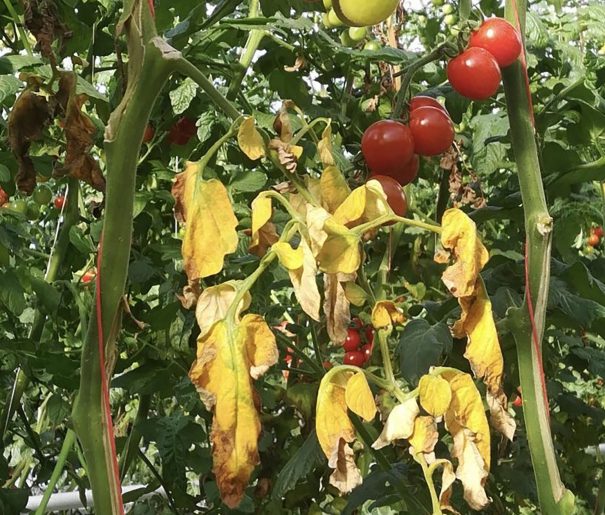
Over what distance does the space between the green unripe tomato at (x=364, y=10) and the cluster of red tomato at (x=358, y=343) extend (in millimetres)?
1113

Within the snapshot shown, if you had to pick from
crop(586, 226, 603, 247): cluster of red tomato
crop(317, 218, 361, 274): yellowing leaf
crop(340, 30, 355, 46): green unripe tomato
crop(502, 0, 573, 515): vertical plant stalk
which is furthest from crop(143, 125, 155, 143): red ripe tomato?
crop(586, 226, 603, 247): cluster of red tomato

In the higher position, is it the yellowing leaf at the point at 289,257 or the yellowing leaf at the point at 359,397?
the yellowing leaf at the point at 289,257

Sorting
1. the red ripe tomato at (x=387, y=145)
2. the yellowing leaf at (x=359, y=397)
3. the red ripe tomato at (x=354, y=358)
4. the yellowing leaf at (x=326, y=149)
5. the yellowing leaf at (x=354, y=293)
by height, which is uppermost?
the red ripe tomato at (x=354, y=358)

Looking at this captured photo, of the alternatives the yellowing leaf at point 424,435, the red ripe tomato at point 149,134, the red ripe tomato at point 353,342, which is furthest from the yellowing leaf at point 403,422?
the red ripe tomato at point 353,342

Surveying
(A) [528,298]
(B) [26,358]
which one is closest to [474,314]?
(A) [528,298]

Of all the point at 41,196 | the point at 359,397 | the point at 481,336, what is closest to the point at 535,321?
the point at 481,336

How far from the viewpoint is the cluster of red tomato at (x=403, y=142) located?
866 millimetres

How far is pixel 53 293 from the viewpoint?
1.24m

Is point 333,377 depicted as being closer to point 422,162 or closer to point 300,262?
point 300,262

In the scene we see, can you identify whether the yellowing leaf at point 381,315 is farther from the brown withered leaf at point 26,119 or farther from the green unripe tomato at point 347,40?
the green unripe tomato at point 347,40

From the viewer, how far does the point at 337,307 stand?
657 millimetres

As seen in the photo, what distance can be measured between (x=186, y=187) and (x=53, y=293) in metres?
0.66

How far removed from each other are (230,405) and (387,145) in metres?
0.38

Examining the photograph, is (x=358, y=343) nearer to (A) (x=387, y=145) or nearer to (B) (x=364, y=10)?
(A) (x=387, y=145)
